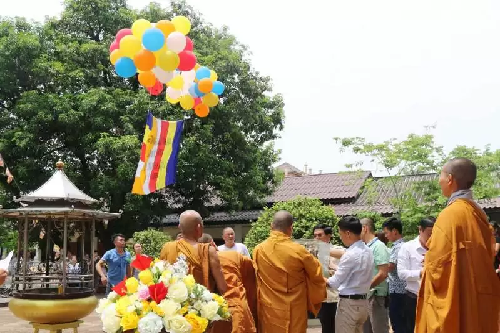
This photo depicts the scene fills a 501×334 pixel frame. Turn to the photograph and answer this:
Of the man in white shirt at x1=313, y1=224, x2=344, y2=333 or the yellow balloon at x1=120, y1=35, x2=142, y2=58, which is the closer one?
the man in white shirt at x1=313, y1=224, x2=344, y2=333

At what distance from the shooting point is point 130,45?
7.45 m

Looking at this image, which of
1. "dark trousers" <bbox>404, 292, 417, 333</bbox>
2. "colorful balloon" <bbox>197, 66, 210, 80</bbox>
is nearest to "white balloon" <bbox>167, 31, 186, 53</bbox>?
"colorful balloon" <bbox>197, 66, 210, 80</bbox>

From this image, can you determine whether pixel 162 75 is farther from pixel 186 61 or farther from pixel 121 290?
pixel 121 290

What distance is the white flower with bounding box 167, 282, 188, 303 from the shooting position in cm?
333

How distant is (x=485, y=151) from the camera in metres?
13.2

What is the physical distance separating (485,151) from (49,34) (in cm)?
1360

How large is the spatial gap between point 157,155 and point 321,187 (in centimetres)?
1389

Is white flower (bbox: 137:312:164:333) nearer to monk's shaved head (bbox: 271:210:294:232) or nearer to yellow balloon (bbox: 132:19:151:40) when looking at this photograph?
monk's shaved head (bbox: 271:210:294:232)

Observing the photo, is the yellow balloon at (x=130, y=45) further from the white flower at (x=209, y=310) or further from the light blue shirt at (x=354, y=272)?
the white flower at (x=209, y=310)

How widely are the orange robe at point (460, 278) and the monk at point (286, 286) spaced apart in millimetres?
1446

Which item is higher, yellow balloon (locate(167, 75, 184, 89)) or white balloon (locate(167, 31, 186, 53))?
white balloon (locate(167, 31, 186, 53))

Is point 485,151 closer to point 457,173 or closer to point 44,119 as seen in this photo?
point 457,173

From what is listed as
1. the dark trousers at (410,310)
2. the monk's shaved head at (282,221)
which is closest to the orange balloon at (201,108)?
the monk's shaved head at (282,221)

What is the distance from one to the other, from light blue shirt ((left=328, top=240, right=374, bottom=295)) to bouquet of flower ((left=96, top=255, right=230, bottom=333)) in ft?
6.83
